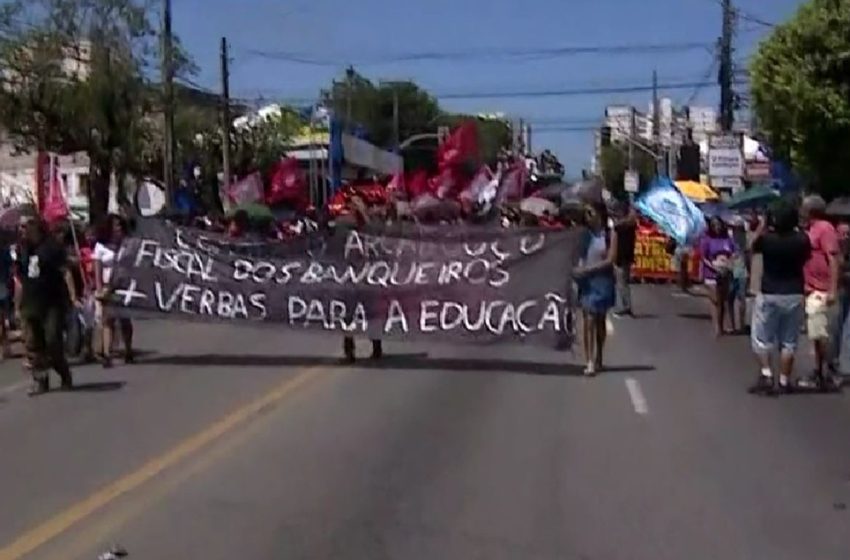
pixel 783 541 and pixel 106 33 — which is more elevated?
pixel 106 33

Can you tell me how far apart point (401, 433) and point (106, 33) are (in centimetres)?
2757

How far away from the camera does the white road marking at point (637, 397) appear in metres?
14.9

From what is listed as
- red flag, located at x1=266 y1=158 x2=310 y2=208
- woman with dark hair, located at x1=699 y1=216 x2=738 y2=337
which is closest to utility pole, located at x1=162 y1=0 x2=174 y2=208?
red flag, located at x1=266 y1=158 x2=310 y2=208

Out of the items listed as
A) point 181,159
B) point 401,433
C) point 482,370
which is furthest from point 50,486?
point 181,159

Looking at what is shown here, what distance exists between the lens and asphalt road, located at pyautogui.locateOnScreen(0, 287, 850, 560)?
9133mm

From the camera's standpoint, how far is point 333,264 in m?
19.0

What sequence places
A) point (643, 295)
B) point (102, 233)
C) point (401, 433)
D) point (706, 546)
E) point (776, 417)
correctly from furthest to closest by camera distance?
point (643, 295) < point (102, 233) < point (776, 417) < point (401, 433) < point (706, 546)

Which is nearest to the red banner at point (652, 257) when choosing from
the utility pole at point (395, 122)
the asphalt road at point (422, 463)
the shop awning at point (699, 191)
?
the shop awning at point (699, 191)

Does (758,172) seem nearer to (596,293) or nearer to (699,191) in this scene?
(699,191)

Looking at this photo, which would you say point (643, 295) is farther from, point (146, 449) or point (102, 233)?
point (146, 449)

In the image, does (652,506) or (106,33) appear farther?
(106,33)

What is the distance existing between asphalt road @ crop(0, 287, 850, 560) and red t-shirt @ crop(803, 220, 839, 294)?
3.62 ft

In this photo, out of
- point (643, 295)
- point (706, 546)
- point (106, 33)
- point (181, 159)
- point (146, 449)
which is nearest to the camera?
point (706, 546)

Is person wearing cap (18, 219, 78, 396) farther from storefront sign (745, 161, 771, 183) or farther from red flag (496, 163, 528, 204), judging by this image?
storefront sign (745, 161, 771, 183)
